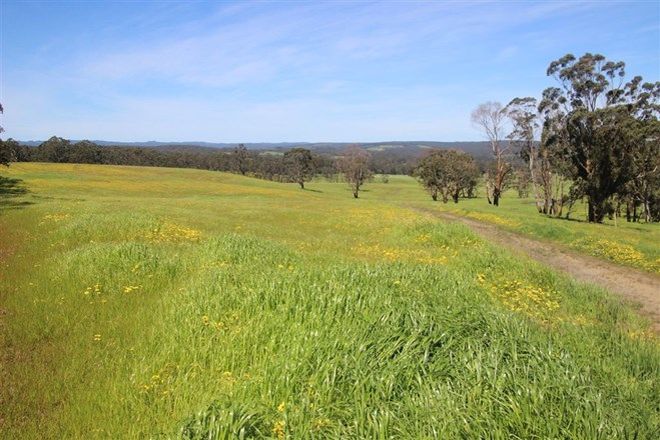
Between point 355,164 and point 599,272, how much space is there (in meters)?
83.6

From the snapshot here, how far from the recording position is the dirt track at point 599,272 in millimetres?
14414

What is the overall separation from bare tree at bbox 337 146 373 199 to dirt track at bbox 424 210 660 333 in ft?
240

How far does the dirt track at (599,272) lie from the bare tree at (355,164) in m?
73.1

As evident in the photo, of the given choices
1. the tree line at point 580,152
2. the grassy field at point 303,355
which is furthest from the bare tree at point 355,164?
the grassy field at point 303,355

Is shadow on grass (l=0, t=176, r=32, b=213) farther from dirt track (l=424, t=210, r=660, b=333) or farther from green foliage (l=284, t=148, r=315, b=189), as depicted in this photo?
green foliage (l=284, t=148, r=315, b=189)

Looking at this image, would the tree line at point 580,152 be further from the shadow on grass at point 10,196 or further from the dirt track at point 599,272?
the dirt track at point 599,272

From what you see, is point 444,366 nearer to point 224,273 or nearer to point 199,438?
point 199,438

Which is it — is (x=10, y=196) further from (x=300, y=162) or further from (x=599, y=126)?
(x=300, y=162)

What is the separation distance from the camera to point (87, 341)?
26.1 feet

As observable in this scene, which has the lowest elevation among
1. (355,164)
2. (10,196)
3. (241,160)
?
(10,196)

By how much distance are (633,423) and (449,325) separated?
2.52 m

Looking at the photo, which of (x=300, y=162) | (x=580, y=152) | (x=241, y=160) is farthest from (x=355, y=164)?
(x=241, y=160)

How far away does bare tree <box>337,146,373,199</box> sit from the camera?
101 metres

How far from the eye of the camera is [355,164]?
100688 mm
